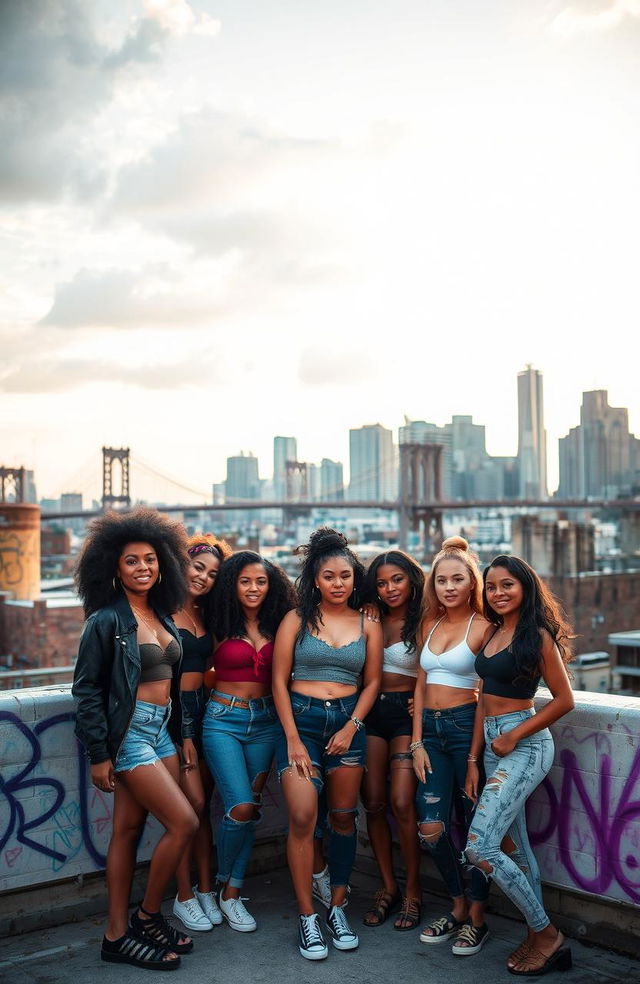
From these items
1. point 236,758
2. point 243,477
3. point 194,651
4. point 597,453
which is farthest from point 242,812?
point 243,477

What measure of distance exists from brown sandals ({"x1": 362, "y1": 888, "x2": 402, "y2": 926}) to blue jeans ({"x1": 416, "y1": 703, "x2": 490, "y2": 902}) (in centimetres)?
34

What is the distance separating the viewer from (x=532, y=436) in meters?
124

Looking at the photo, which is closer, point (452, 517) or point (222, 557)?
point (222, 557)

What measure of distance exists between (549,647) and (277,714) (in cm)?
130

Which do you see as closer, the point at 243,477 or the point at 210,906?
the point at 210,906

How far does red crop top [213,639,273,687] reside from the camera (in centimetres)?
438

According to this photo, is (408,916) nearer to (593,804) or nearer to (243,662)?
(593,804)

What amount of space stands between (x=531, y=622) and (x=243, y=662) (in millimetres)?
1321

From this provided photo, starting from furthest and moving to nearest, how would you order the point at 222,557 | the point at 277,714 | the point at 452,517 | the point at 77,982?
the point at 452,517, the point at 222,557, the point at 277,714, the point at 77,982

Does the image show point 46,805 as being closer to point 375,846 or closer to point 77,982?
point 77,982

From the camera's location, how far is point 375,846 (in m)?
4.46

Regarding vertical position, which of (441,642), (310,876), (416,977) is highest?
(441,642)

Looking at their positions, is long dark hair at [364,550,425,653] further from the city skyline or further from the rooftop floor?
the city skyline

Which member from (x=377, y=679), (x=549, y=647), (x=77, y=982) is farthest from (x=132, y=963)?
(x=549, y=647)
